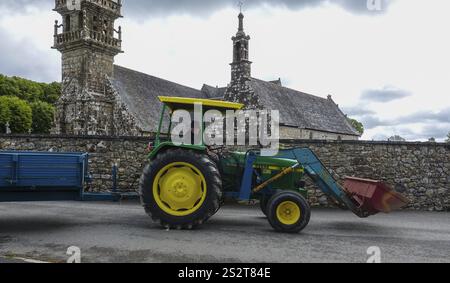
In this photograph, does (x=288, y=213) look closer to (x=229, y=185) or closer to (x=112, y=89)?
(x=229, y=185)

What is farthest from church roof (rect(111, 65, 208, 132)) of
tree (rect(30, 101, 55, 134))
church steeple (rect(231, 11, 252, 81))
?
tree (rect(30, 101, 55, 134))

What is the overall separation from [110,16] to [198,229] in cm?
3491

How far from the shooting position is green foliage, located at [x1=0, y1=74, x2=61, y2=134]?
184 feet

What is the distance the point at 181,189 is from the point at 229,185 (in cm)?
108

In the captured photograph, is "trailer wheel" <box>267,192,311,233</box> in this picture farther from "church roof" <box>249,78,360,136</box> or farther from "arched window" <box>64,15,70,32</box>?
"arched window" <box>64,15,70,32</box>

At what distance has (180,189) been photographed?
7.23 metres

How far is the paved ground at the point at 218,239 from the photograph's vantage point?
547 centimetres

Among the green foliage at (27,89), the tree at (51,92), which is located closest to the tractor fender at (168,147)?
the green foliage at (27,89)

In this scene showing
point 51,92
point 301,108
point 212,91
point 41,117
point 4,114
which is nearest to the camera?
point 301,108

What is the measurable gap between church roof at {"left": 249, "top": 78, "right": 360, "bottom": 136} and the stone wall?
1692 cm

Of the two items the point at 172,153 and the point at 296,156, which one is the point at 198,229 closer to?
the point at 172,153

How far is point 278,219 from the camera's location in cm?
720

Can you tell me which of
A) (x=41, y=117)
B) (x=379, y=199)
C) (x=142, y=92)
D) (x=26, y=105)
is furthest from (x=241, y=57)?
(x=41, y=117)
